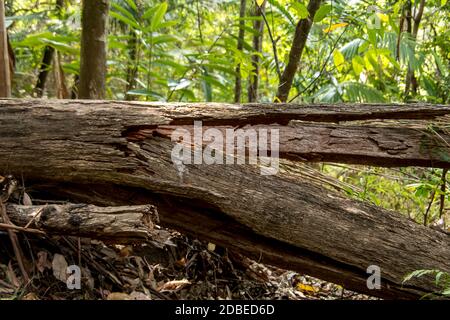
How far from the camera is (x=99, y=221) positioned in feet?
6.40

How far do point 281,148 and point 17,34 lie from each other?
4.37 m

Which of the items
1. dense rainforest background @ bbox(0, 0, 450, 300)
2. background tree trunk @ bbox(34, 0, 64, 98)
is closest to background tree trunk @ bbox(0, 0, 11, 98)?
dense rainforest background @ bbox(0, 0, 450, 300)

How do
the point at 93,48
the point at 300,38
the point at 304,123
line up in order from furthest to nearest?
the point at 300,38 → the point at 93,48 → the point at 304,123

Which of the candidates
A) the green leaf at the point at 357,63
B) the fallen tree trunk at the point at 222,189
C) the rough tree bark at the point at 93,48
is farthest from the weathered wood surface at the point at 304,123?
the green leaf at the point at 357,63

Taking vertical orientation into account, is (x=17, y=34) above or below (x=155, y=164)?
above

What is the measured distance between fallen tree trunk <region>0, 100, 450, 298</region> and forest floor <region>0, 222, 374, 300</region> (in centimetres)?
32

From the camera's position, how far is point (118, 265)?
2.60 m

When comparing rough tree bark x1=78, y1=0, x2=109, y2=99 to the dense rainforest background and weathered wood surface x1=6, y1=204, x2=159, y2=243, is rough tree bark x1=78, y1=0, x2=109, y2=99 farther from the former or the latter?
weathered wood surface x1=6, y1=204, x2=159, y2=243

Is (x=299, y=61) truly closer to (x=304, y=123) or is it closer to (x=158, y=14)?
(x=158, y=14)

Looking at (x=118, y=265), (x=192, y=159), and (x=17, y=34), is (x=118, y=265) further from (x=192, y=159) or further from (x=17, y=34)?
(x=17, y=34)

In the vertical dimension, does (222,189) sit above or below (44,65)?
below

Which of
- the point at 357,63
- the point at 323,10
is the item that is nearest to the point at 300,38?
the point at 357,63

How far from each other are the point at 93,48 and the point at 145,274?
1.63 metres
